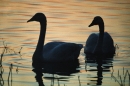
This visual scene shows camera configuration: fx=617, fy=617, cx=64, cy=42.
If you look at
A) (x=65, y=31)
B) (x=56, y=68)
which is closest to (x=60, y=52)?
(x=56, y=68)

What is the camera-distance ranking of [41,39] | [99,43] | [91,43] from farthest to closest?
[91,43] < [99,43] < [41,39]

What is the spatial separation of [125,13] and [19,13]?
4.26 m

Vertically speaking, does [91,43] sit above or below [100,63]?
above

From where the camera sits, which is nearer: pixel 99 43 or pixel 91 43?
pixel 99 43

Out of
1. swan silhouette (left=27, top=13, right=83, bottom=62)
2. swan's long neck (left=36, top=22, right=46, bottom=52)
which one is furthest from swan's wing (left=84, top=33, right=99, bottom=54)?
swan's long neck (left=36, top=22, right=46, bottom=52)

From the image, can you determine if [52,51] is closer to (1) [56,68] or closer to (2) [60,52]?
(2) [60,52]

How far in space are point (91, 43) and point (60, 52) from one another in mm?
2347

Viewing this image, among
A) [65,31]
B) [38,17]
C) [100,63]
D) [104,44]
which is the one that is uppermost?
[38,17]

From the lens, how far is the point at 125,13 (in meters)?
24.8

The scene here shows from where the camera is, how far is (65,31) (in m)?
20.4

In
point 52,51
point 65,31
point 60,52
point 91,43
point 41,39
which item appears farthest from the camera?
point 65,31

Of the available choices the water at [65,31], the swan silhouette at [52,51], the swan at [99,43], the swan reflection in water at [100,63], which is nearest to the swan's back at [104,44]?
the swan at [99,43]

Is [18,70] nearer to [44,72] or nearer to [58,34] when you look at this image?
[44,72]

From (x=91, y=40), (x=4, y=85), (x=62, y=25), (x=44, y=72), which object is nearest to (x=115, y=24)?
(x=62, y=25)
